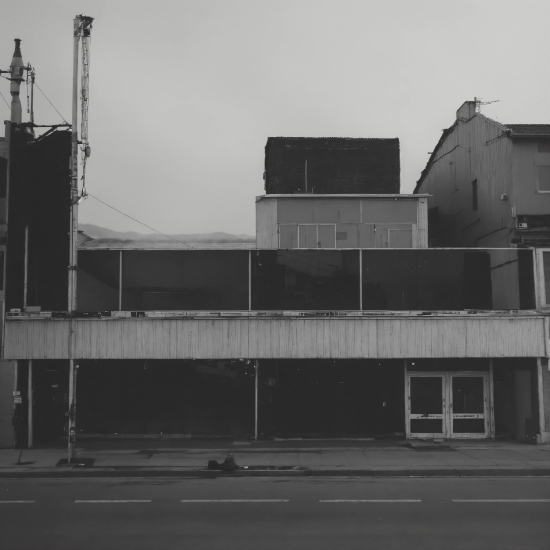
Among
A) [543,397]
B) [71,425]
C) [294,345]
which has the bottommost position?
[71,425]

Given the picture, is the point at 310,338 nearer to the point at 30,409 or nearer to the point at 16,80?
the point at 30,409

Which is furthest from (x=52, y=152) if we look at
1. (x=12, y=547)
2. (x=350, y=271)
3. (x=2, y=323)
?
(x=12, y=547)

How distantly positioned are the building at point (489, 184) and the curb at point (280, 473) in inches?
348

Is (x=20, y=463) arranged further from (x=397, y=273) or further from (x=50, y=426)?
(x=397, y=273)

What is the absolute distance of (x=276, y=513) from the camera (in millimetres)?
13883

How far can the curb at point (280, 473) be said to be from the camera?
1853 centimetres

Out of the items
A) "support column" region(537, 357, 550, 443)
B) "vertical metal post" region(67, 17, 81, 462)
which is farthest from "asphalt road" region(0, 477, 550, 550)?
"support column" region(537, 357, 550, 443)

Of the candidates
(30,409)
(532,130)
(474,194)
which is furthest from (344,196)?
(30,409)

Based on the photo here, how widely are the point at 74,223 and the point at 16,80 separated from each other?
10254 mm

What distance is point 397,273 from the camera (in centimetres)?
2389

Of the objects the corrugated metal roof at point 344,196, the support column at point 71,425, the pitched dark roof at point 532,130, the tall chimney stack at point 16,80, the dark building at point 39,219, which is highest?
the tall chimney stack at point 16,80

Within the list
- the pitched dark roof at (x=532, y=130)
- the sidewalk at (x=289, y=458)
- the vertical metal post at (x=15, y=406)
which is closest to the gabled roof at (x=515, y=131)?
the pitched dark roof at (x=532, y=130)

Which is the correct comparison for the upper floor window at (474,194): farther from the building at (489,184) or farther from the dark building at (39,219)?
the dark building at (39,219)

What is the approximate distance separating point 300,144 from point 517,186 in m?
10.8
